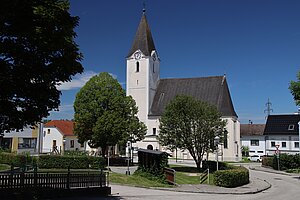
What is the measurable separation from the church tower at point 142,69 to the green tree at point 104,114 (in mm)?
21447

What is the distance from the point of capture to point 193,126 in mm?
35312

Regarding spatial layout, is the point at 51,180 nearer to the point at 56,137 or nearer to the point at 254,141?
the point at 56,137

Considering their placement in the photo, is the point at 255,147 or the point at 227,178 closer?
the point at 227,178

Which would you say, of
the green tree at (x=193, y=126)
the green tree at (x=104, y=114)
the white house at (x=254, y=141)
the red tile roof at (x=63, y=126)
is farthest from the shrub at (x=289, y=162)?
the red tile roof at (x=63, y=126)

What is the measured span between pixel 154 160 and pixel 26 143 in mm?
29589

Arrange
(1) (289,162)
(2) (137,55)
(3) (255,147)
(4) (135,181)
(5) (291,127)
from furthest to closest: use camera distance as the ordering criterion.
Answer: (3) (255,147)
(5) (291,127)
(2) (137,55)
(1) (289,162)
(4) (135,181)

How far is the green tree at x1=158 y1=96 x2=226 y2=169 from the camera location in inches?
1382

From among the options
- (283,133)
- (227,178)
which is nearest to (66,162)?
(227,178)

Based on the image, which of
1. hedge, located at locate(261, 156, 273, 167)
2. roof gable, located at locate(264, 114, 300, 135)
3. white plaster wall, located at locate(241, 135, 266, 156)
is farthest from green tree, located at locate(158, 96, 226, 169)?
white plaster wall, located at locate(241, 135, 266, 156)

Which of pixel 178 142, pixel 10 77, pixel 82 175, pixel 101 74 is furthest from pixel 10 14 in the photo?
pixel 101 74

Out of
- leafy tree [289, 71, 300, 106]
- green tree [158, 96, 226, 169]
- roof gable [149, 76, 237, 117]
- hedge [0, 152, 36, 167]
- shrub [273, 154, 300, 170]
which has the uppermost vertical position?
roof gable [149, 76, 237, 117]

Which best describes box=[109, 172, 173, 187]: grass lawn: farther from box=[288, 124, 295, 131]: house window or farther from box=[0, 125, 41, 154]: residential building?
box=[288, 124, 295, 131]: house window

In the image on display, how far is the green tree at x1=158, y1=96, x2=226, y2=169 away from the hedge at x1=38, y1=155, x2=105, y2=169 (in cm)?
845

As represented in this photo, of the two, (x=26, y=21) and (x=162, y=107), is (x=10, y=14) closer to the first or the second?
(x=26, y=21)
